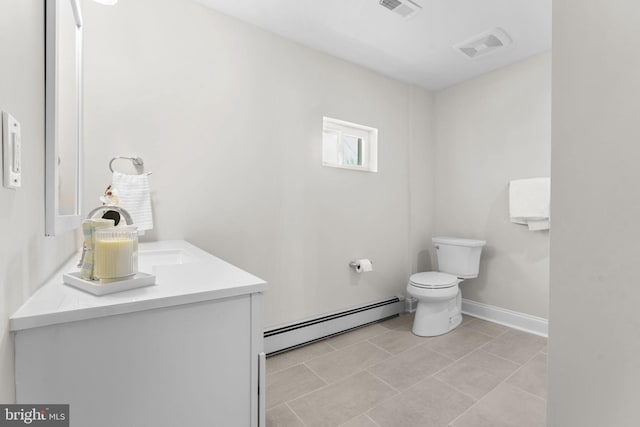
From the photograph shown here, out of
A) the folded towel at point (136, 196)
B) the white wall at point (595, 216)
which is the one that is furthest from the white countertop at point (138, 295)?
the white wall at point (595, 216)

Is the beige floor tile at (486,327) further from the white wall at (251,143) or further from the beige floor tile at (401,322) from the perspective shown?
the white wall at (251,143)

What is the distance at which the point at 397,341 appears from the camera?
7.36 ft

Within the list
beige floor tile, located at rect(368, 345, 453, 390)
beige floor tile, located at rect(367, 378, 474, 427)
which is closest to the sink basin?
beige floor tile, located at rect(367, 378, 474, 427)

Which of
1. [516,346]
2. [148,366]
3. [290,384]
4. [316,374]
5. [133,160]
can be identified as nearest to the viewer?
[148,366]

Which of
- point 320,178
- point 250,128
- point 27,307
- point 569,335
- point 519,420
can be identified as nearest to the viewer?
point 27,307

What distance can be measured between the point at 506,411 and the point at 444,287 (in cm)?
94

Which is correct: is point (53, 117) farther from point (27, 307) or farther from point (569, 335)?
point (569, 335)

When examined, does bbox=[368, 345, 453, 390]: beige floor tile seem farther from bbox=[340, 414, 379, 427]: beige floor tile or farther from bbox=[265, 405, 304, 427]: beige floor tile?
bbox=[265, 405, 304, 427]: beige floor tile

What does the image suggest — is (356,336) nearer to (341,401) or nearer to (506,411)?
(341,401)

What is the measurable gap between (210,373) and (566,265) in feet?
2.93

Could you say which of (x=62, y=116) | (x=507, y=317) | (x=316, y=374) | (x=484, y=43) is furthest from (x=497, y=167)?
(x=62, y=116)

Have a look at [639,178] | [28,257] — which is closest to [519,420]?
[639,178]

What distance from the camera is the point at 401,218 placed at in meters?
2.89

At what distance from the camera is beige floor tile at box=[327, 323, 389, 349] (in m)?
2.21
